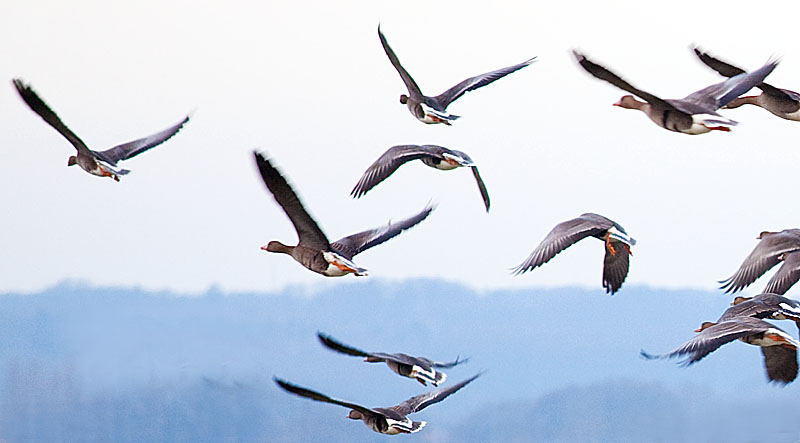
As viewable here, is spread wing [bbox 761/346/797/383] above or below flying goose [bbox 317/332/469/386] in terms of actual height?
below

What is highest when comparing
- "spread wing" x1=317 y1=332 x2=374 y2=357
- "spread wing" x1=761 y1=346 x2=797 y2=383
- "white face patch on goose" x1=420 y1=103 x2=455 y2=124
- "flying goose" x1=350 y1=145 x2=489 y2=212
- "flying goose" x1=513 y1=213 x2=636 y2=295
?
"white face patch on goose" x1=420 y1=103 x2=455 y2=124

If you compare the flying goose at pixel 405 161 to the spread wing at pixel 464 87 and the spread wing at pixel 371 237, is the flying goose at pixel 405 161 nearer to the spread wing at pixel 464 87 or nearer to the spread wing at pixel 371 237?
the spread wing at pixel 371 237

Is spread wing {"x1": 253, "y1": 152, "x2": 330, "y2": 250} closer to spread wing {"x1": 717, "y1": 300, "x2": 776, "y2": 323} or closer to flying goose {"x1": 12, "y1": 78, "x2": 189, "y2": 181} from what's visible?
flying goose {"x1": 12, "y1": 78, "x2": 189, "y2": 181}

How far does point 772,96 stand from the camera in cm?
650

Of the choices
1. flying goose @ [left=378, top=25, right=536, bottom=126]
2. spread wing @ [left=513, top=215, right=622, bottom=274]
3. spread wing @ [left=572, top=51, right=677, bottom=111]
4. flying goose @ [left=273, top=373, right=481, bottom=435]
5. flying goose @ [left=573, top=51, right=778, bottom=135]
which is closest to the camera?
spread wing @ [left=572, top=51, right=677, bottom=111]

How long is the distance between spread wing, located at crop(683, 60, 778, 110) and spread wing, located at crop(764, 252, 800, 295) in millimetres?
1293

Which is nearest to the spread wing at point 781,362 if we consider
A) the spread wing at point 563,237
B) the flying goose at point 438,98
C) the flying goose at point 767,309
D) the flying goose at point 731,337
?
the flying goose at point 731,337

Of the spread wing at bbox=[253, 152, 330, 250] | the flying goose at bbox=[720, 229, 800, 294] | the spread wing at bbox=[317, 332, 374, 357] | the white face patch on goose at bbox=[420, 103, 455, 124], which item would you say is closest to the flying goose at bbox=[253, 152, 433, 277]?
the spread wing at bbox=[253, 152, 330, 250]

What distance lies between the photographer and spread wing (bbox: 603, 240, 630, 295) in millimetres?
6365

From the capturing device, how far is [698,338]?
5.09 meters

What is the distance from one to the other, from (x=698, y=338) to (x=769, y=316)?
2.70 feet

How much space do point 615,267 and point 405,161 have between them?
1.30 m

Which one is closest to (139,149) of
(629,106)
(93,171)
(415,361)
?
(93,171)

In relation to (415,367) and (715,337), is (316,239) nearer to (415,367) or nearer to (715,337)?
(415,367)
